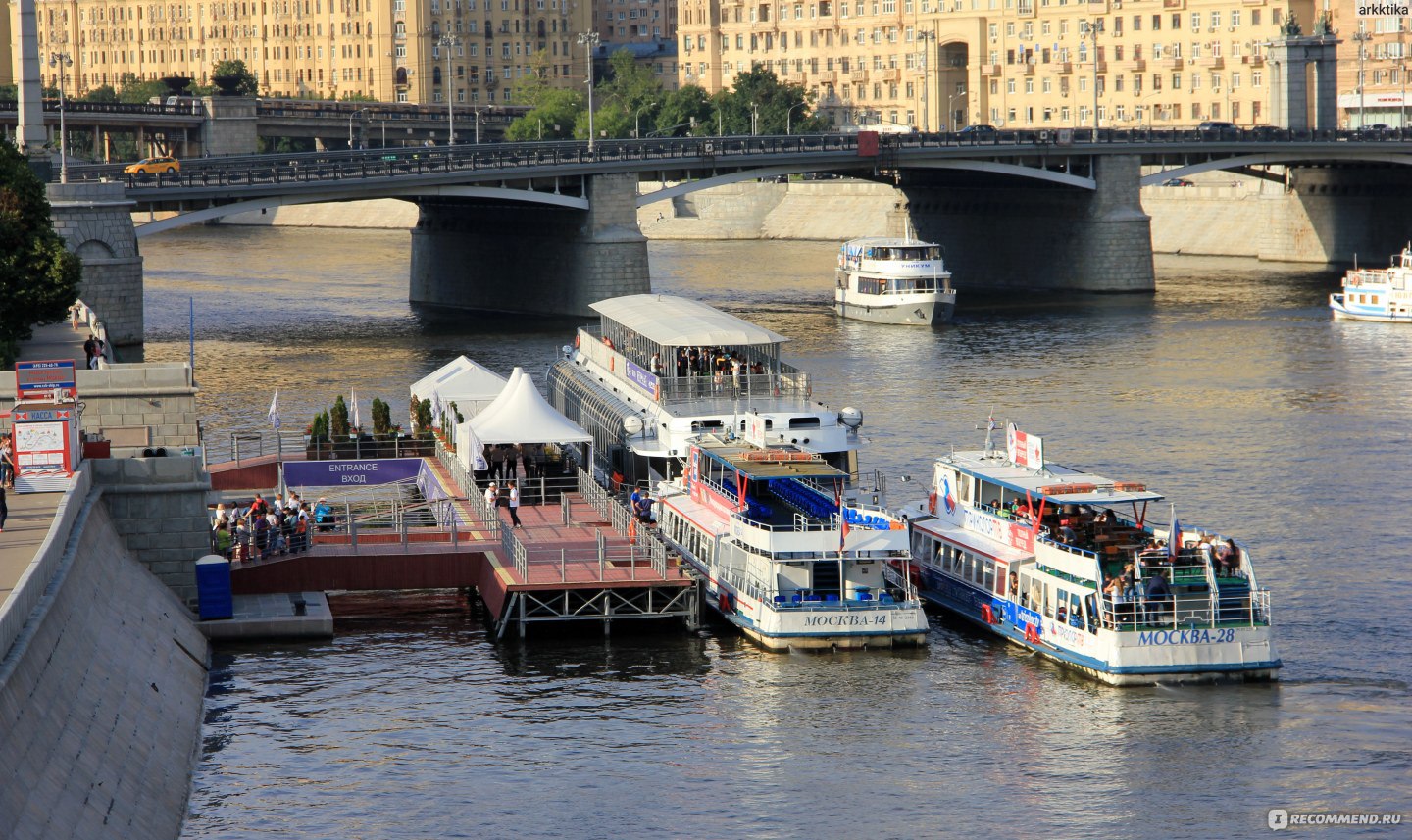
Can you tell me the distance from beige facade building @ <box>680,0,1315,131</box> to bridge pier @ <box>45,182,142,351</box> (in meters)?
91.4

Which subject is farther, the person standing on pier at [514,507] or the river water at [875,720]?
the person standing on pier at [514,507]

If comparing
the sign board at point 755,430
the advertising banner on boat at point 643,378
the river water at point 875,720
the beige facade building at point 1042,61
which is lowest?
the river water at point 875,720

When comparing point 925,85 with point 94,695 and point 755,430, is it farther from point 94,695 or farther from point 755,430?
point 94,695

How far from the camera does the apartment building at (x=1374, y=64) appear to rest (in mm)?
158000

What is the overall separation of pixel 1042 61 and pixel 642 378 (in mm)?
135204

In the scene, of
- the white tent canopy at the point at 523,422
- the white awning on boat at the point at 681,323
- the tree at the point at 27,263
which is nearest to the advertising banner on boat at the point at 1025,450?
the white awning on boat at the point at 681,323

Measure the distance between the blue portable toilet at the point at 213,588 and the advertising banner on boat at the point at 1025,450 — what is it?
14.5 meters

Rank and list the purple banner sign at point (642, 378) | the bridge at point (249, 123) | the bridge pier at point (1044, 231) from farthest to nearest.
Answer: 1. the bridge at point (249, 123)
2. the bridge pier at point (1044, 231)
3. the purple banner sign at point (642, 378)

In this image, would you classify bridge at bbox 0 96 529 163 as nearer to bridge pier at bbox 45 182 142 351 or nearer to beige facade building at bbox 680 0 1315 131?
beige facade building at bbox 680 0 1315 131

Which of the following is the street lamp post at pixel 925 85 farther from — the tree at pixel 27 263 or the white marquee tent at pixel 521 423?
the white marquee tent at pixel 521 423

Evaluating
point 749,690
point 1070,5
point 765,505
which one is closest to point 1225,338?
point 765,505

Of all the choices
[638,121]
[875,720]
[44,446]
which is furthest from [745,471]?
[638,121]

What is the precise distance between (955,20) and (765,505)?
148857 mm

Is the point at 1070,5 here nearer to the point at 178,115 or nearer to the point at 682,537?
the point at 178,115
